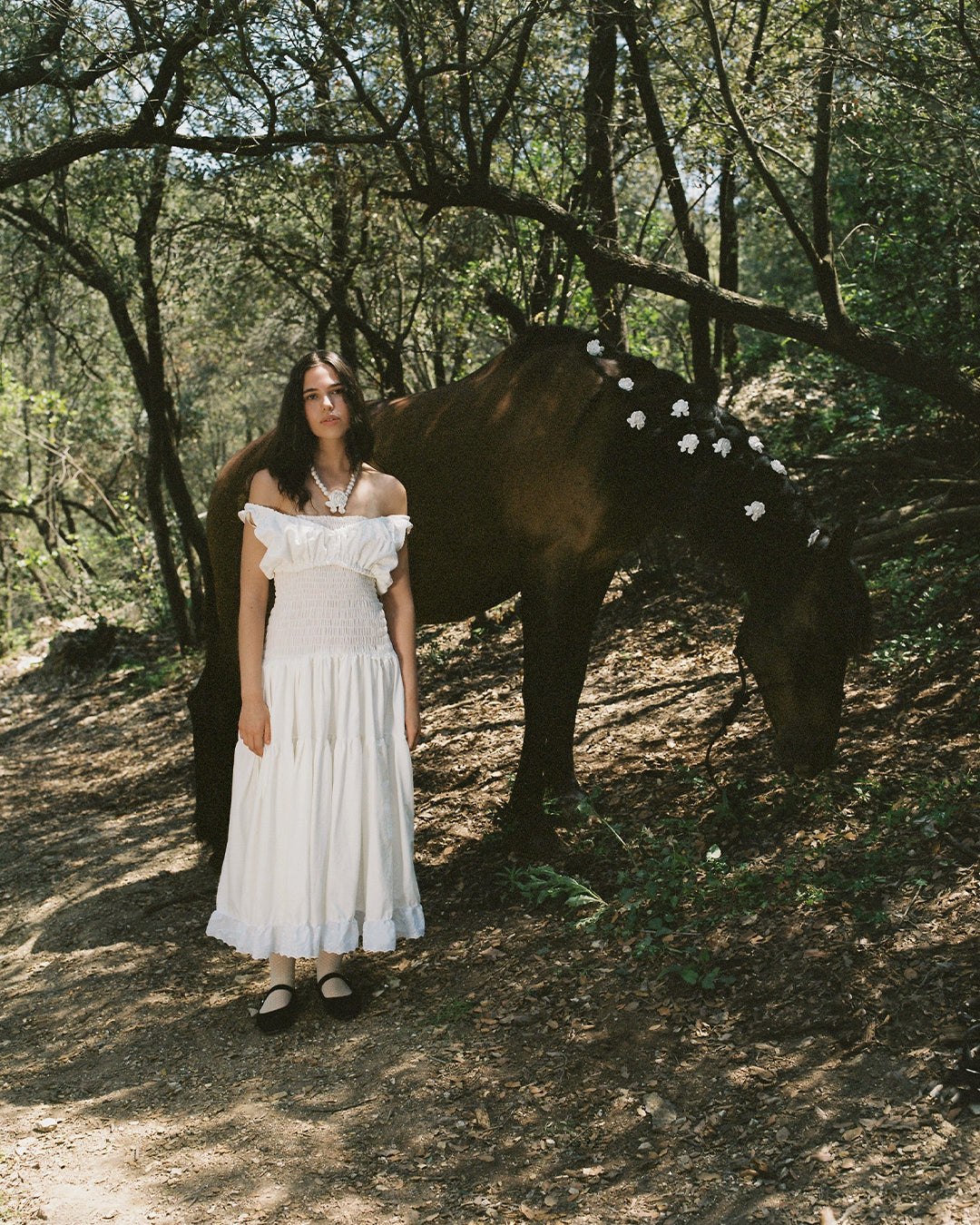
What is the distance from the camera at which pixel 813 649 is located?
4426 millimetres

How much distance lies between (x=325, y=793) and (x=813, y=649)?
7.16 feet

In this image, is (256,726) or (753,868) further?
(753,868)

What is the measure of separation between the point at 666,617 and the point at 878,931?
4.90 m

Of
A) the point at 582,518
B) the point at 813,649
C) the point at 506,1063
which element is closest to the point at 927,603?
the point at 813,649

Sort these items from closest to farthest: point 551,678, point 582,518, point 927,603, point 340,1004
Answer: point 340,1004 < point 582,518 < point 551,678 < point 927,603

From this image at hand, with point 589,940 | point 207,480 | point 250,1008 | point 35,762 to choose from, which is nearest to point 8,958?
point 250,1008

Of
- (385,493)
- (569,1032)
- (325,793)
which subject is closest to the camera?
(569,1032)

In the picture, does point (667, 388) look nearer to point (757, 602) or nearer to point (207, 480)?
point (757, 602)

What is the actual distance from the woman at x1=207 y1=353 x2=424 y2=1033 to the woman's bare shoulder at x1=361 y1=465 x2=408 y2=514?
0.07 feet

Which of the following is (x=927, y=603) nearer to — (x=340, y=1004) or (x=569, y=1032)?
(x=569, y=1032)

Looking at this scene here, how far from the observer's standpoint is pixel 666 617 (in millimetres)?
8445

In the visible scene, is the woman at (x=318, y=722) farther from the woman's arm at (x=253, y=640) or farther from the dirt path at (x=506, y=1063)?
the dirt path at (x=506, y=1063)

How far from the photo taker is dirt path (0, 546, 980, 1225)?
2.76 metres

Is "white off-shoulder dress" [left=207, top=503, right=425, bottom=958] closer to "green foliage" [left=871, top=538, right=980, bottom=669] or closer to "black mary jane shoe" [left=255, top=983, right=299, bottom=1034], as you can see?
"black mary jane shoe" [left=255, top=983, right=299, bottom=1034]
